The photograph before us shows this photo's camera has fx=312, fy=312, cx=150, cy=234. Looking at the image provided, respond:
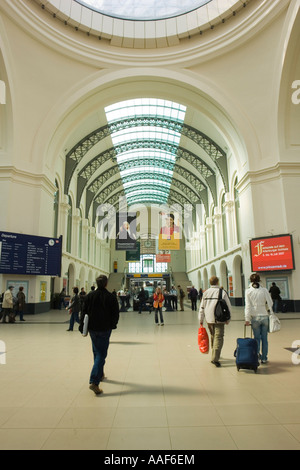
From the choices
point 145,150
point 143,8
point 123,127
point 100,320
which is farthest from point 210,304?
point 145,150

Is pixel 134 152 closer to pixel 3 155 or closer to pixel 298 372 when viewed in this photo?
pixel 3 155

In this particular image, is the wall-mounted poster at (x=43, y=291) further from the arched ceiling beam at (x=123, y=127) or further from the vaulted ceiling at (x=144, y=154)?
the vaulted ceiling at (x=144, y=154)

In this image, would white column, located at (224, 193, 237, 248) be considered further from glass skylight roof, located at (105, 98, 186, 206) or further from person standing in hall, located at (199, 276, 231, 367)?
person standing in hall, located at (199, 276, 231, 367)

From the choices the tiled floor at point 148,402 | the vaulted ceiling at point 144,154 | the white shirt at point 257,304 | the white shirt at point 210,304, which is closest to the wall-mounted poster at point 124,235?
the vaulted ceiling at point 144,154

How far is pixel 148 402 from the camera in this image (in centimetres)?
359

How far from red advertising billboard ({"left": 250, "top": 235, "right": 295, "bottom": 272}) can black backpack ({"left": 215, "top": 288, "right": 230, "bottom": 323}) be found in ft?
33.9

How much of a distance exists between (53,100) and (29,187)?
15.8 ft

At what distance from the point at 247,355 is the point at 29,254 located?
12120 mm

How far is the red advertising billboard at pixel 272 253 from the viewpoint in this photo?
14352mm

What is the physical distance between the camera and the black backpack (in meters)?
5.16

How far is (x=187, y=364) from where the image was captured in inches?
213

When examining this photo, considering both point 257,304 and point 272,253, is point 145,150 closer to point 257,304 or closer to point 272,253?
point 272,253

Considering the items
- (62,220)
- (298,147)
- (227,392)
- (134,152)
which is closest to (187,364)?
(227,392)

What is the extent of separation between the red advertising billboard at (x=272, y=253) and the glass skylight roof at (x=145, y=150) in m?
12.0
